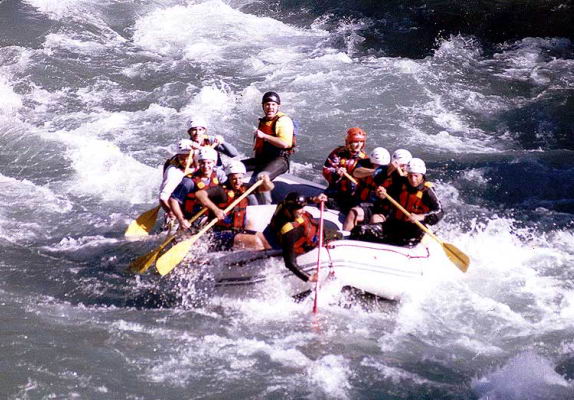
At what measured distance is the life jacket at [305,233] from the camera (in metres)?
7.92

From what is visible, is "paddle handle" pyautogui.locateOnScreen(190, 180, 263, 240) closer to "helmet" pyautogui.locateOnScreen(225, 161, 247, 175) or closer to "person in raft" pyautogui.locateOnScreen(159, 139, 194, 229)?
"helmet" pyautogui.locateOnScreen(225, 161, 247, 175)

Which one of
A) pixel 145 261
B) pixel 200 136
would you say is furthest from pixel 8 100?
pixel 145 261

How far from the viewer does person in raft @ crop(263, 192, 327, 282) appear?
7.84 meters

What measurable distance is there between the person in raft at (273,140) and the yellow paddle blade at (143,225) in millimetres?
1363

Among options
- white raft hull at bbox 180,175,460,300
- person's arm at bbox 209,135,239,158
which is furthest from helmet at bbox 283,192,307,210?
person's arm at bbox 209,135,239,158

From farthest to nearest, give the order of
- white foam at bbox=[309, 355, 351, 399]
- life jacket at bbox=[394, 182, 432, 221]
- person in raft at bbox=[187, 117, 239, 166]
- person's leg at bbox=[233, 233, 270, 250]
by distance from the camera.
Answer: person in raft at bbox=[187, 117, 239, 166] → life jacket at bbox=[394, 182, 432, 221] → person's leg at bbox=[233, 233, 270, 250] → white foam at bbox=[309, 355, 351, 399]

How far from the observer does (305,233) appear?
315 inches

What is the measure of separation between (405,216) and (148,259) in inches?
114

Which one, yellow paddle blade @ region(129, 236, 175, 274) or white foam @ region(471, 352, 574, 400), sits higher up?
yellow paddle blade @ region(129, 236, 175, 274)

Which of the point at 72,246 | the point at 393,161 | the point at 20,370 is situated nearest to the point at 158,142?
the point at 72,246

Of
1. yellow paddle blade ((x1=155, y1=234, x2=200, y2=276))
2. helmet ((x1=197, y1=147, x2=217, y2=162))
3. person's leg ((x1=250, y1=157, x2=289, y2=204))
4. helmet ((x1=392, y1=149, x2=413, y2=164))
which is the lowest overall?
yellow paddle blade ((x1=155, y1=234, x2=200, y2=276))

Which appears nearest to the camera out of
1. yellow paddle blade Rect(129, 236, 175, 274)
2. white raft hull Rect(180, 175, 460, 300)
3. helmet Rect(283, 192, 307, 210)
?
helmet Rect(283, 192, 307, 210)

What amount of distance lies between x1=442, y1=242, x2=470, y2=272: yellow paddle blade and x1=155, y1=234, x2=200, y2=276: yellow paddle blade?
2.68 m

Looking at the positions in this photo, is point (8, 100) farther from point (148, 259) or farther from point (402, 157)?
point (402, 157)
